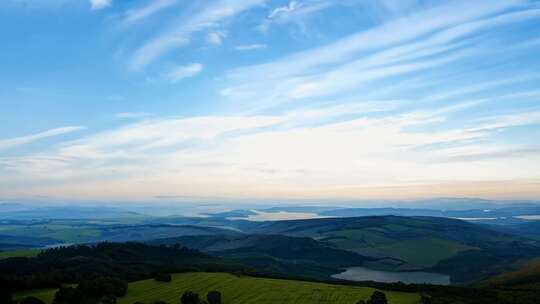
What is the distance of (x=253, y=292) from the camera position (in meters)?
89.4

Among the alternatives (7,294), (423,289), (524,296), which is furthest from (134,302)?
(524,296)

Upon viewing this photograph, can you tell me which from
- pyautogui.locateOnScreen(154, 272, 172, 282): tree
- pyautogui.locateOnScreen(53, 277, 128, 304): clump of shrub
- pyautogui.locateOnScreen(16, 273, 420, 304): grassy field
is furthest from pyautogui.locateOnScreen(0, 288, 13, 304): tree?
pyautogui.locateOnScreen(154, 272, 172, 282): tree

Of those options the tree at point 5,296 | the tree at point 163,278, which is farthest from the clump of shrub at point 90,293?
the tree at point 163,278

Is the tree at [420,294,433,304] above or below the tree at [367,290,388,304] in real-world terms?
below

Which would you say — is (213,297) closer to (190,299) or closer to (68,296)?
(190,299)

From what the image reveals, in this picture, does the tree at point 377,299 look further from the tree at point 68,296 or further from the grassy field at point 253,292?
the tree at point 68,296

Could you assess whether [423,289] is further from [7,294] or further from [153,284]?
[7,294]

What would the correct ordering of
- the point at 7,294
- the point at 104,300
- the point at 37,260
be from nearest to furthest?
1. the point at 104,300
2. the point at 7,294
3. the point at 37,260

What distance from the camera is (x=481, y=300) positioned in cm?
8300

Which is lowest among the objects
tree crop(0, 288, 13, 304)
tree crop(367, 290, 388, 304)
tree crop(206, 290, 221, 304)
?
tree crop(0, 288, 13, 304)

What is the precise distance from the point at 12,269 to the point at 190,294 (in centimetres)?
10609

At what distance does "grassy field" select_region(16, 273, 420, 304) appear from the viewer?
81625mm

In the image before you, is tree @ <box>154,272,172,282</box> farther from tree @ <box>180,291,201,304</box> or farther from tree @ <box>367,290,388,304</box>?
tree @ <box>367,290,388,304</box>

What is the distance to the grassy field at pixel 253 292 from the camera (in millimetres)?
81625
